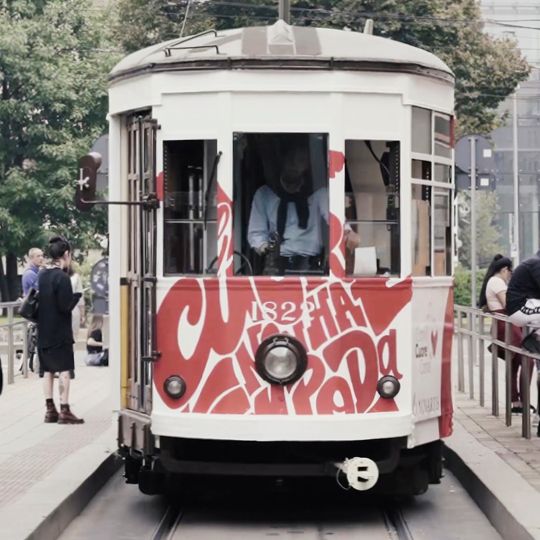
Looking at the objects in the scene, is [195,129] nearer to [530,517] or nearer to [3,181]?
[530,517]

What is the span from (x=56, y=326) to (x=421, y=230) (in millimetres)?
5644

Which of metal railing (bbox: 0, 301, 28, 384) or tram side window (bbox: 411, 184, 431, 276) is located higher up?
tram side window (bbox: 411, 184, 431, 276)

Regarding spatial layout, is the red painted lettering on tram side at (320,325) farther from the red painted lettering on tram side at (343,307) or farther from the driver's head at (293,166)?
the driver's head at (293,166)

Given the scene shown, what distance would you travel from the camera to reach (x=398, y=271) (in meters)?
10.4

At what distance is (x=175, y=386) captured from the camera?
1026cm

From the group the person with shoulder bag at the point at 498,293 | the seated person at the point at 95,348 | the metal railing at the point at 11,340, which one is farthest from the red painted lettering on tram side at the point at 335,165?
the seated person at the point at 95,348

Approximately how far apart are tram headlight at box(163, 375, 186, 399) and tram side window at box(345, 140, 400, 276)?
122 cm

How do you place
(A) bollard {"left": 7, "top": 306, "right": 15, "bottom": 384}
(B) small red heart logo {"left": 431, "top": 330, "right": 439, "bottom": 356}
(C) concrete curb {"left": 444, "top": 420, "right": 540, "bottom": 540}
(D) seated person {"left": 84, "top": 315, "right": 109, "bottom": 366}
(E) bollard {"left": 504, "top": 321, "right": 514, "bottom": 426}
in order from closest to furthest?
(C) concrete curb {"left": 444, "top": 420, "right": 540, "bottom": 540}
(B) small red heart logo {"left": 431, "top": 330, "right": 439, "bottom": 356}
(E) bollard {"left": 504, "top": 321, "right": 514, "bottom": 426}
(A) bollard {"left": 7, "top": 306, "right": 15, "bottom": 384}
(D) seated person {"left": 84, "top": 315, "right": 109, "bottom": 366}

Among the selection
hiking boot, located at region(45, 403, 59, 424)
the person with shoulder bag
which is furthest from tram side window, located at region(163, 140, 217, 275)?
the person with shoulder bag

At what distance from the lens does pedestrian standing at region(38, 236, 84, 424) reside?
15.5m

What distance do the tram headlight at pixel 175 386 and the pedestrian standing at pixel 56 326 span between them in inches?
210

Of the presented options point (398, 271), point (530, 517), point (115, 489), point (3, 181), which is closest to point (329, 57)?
point (398, 271)

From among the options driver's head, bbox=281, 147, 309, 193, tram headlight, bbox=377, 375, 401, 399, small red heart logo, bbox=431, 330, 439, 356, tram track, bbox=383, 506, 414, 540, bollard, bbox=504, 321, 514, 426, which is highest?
driver's head, bbox=281, 147, 309, 193

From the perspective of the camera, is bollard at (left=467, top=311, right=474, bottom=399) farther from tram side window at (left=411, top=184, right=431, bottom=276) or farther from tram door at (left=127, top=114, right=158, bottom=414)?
tram door at (left=127, top=114, right=158, bottom=414)
